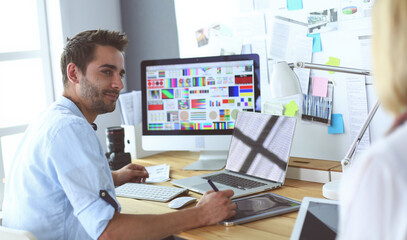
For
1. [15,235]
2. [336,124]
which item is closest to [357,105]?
[336,124]

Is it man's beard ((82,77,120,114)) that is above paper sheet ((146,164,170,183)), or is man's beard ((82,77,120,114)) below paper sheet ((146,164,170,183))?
above

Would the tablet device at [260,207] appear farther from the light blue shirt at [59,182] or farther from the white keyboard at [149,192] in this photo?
the light blue shirt at [59,182]

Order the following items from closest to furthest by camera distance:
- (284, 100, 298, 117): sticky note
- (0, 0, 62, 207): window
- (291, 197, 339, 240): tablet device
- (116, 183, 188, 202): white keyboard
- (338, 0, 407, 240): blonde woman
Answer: (338, 0, 407, 240): blonde woman, (291, 197, 339, 240): tablet device, (116, 183, 188, 202): white keyboard, (284, 100, 298, 117): sticky note, (0, 0, 62, 207): window

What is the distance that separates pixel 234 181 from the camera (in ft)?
6.35

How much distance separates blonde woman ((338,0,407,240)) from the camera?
0.62 meters

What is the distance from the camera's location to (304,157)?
2244 millimetres

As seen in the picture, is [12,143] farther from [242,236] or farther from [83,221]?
[242,236]

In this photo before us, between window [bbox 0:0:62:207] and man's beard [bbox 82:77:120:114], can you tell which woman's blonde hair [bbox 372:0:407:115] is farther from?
window [bbox 0:0:62:207]

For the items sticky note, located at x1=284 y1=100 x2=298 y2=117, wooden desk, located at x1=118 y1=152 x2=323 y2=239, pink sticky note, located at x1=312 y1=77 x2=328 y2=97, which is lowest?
wooden desk, located at x1=118 y1=152 x2=323 y2=239

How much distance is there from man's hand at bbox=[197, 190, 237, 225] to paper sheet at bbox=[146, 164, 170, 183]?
1.69ft

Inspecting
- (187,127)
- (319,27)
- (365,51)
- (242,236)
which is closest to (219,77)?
(187,127)

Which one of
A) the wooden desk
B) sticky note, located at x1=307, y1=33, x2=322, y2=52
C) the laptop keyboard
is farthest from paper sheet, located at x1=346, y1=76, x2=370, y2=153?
the laptop keyboard

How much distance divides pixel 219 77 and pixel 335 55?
0.52 meters

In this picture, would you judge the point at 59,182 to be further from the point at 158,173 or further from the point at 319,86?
the point at 319,86
